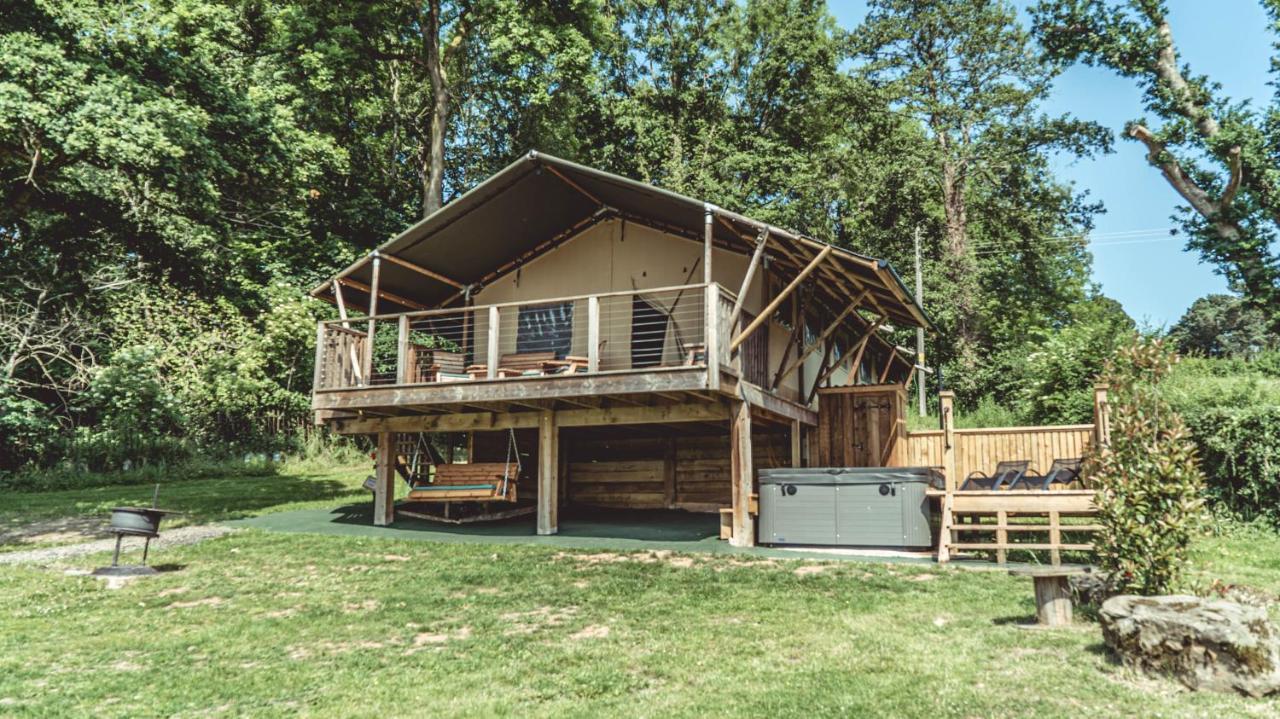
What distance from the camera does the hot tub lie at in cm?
1083

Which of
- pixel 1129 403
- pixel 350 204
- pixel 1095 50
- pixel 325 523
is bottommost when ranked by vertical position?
pixel 325 523

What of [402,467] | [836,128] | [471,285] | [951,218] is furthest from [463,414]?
[836,128]

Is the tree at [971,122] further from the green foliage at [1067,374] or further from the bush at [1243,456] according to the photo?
the bush at [1243,456]

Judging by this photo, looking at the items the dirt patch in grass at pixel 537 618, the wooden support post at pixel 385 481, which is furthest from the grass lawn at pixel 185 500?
the dirt patch in grass at pixel 537 618

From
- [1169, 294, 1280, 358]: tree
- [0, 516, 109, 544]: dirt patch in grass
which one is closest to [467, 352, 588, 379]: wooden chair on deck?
[0, 516, 109, 544]: dirt patch in grass

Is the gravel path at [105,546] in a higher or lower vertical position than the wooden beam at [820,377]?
lower

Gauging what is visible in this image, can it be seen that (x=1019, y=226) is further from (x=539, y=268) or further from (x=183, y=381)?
(x=183, y=381)

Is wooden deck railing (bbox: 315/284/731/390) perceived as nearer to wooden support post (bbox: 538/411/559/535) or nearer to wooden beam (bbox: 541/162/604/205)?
wooden support post (bbox: 538/411/559/535)

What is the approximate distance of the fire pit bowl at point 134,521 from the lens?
9695 mm

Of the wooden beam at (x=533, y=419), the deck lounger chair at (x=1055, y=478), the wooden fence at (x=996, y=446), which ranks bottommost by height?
the deck lounger chair at (x=1055, y=478)

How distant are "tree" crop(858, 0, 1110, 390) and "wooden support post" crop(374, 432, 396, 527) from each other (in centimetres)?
2199

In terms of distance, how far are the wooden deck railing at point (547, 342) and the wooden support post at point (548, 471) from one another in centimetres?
85

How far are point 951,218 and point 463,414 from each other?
930 inches

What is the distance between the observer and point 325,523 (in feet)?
46.2
